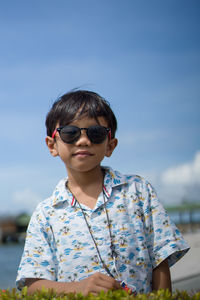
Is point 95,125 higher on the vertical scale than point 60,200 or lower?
higher

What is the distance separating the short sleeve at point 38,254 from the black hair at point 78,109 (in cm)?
62

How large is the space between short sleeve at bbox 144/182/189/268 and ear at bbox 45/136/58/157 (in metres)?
0.68

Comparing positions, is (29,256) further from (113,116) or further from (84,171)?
(113,116)

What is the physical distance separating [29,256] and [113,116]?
1.07 metres

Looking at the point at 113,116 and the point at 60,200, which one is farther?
the point at 113,116

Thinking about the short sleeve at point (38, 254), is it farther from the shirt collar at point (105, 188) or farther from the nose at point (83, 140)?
the nose at point (83, 140)

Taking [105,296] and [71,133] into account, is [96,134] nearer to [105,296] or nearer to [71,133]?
[71,133]

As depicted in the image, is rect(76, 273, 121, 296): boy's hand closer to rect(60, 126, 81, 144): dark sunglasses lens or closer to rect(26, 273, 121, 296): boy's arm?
rect(26, 273, 121, 296): boy's arm

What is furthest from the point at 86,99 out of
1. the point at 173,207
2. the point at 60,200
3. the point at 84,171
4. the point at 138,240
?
the point at 173,207

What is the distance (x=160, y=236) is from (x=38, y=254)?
76cm

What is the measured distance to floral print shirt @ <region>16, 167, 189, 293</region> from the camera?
7.85 feet

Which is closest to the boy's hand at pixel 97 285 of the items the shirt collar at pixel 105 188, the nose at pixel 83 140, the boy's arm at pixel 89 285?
the boy's arm at pixel 89 285

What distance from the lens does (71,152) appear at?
254 centimetres

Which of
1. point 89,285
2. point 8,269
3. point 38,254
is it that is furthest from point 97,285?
point 8,269
